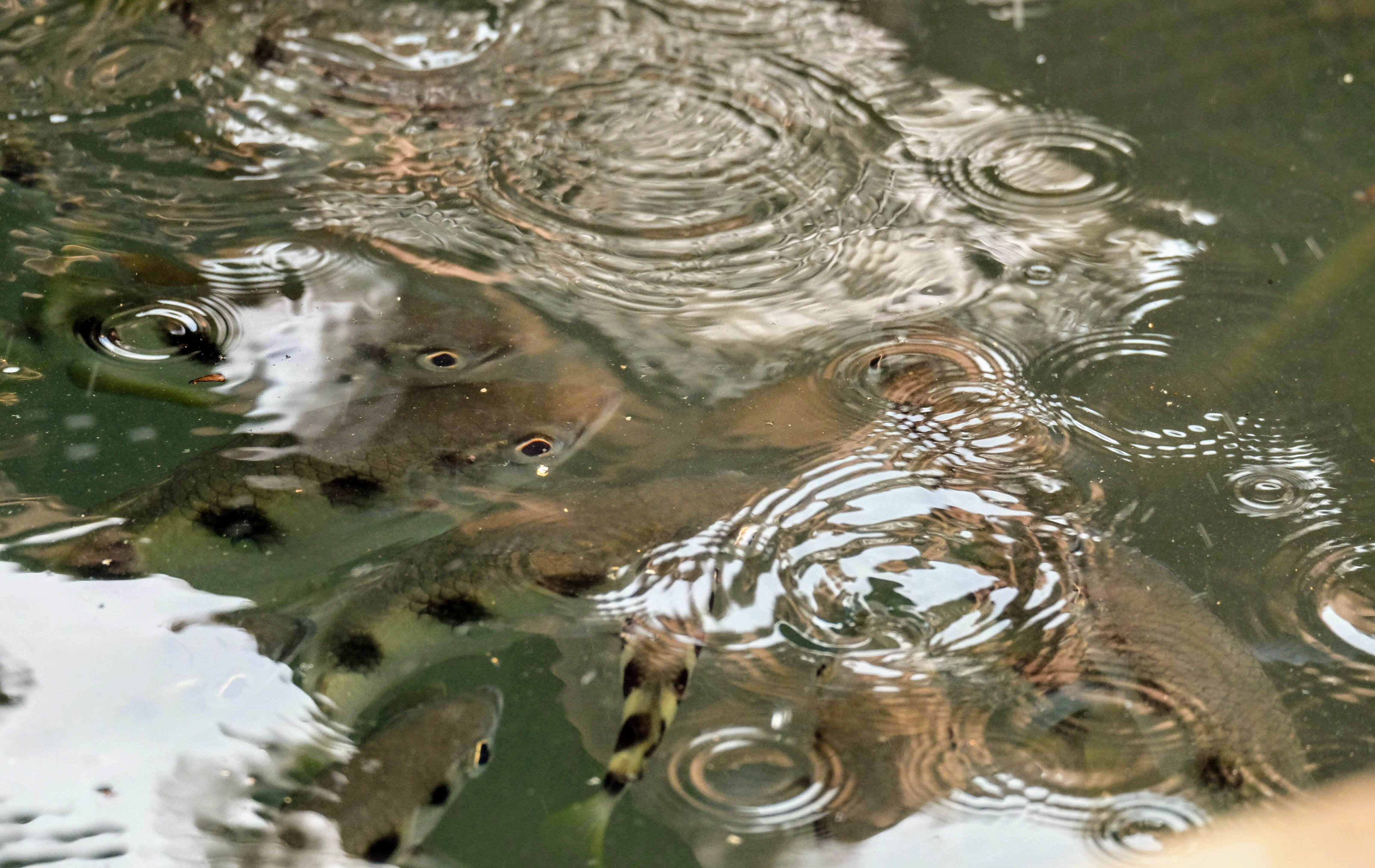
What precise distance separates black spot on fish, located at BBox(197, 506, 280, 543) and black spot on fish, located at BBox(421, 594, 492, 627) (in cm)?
41

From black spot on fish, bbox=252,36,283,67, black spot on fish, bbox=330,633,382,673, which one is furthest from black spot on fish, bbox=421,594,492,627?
black spot on fish, bbox=252,36,283,67

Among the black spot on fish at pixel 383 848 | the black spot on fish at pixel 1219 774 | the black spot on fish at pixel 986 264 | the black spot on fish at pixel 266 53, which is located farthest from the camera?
the black spot on fish at pixel 266 53

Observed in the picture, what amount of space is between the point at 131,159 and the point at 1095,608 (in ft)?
9.54

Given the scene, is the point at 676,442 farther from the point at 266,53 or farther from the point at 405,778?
the point at 266,53

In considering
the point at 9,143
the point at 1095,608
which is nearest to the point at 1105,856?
the point at 1095,608

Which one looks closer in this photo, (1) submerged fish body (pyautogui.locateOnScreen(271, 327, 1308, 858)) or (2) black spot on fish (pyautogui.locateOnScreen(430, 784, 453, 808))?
(2) black spot on fish (pyautogui.locateOnScreen(430, 784, 453, 808))

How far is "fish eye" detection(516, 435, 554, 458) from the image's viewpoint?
7.98 feet

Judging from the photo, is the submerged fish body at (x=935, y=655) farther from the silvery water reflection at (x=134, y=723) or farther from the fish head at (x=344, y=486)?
the silvery water reflection at (x=134, y=723)

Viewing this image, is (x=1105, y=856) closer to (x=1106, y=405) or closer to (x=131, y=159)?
(x=1106, y=405)

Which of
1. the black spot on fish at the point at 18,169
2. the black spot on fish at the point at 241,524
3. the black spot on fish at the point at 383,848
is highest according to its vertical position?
the black spot on fish at the point at 18,169

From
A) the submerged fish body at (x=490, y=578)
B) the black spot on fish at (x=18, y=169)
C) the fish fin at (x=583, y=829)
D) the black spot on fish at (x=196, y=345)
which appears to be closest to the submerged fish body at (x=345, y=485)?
the submerged fish body at (x=490, y=578)

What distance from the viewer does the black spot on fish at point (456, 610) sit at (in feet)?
6.95

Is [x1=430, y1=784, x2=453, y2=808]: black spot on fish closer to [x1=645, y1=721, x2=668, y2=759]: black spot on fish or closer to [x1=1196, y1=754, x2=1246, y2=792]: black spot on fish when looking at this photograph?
[x1=645, y1=721, x2=668, y2=759]: black spot on fish

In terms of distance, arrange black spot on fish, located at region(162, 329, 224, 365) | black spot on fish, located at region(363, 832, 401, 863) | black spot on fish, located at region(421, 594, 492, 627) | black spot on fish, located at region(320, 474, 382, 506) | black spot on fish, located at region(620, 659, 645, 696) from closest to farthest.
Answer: black spot on fish, located at region(363, 832, 401, 863) < black spot on fish, located at region(620, 659, 645, 696) < black spot on fish, located at region(421, 594, 492, 627) < black spot on fish, located at region(320, 474, 382, 506) < black spot on fish, located at region(162, 329, 224, 365)
